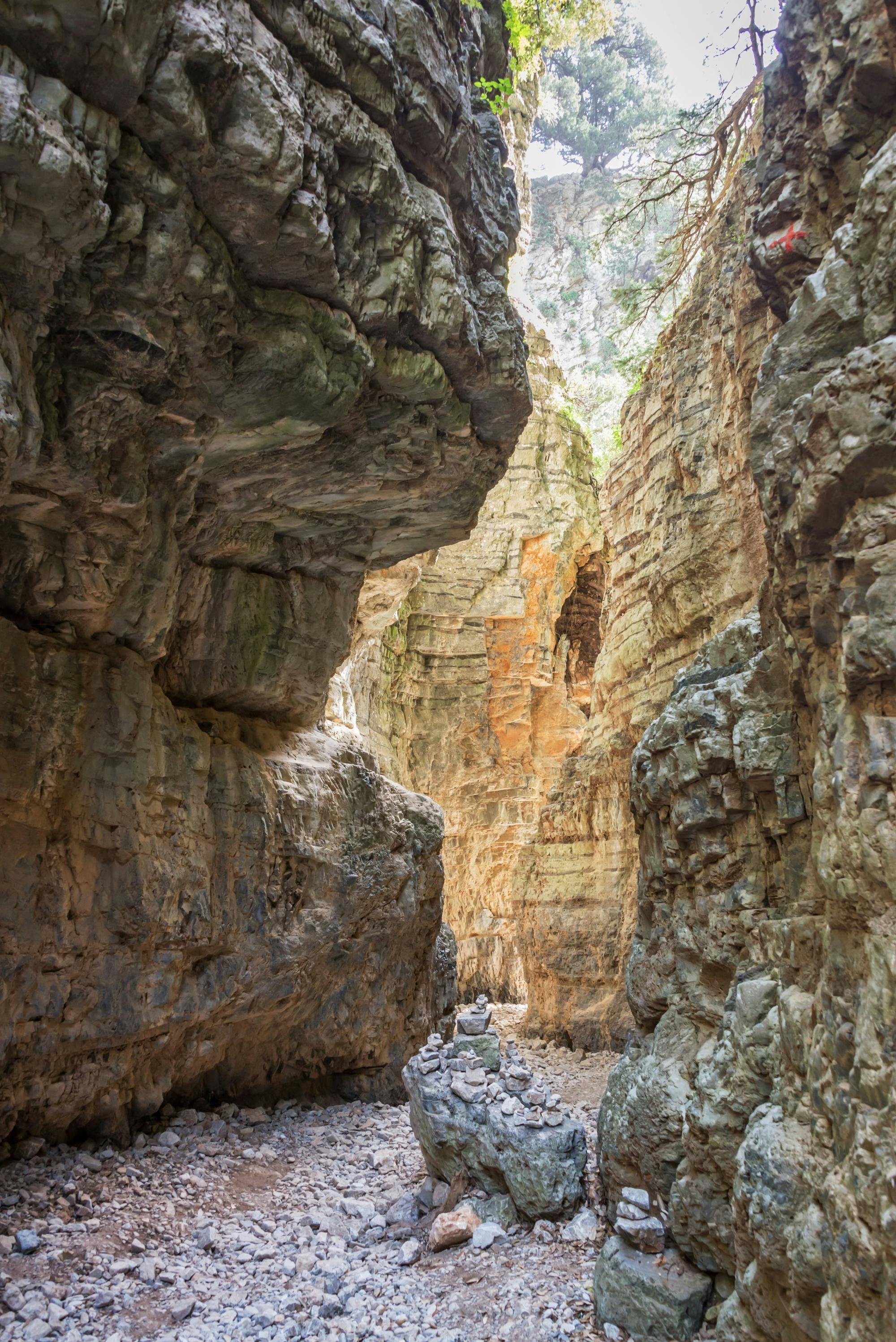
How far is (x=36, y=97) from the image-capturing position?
4.66 meters

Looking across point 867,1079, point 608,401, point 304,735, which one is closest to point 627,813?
point 304,735

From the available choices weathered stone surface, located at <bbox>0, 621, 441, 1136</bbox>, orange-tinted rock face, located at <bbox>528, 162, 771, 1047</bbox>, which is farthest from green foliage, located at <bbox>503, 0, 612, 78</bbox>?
weathered stone surface, located at <bbox>0, 621, 441, 1136</bbox>

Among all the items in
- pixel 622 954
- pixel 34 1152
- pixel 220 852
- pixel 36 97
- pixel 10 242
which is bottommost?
pixel 34 1152

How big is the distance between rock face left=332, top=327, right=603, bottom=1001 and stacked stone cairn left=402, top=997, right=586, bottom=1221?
1408cm

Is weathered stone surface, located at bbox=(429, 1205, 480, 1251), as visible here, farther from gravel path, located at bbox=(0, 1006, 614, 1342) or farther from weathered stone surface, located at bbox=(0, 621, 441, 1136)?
weathered stone surface, located at bbox=(0, 621, 441, 1136)

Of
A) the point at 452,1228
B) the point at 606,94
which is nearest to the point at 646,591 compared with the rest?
the point at 452,1228

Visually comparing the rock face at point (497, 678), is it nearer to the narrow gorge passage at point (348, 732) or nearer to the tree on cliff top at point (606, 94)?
the narrow gorge passage at point (348, 732)

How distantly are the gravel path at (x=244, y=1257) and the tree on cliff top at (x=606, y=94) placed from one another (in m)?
41.4

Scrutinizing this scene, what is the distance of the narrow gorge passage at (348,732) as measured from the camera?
457cm

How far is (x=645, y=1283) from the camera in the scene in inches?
234

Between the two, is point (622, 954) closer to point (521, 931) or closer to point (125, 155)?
point (521, 931)

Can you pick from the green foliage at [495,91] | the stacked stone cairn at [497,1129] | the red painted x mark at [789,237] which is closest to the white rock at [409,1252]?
the stacked stone cairn at [497,1129]

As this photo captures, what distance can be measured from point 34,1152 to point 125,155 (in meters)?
8.94

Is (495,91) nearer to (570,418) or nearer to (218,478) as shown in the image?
(218,478)
